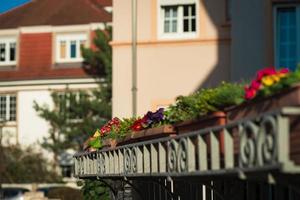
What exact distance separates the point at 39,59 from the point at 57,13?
148 inches

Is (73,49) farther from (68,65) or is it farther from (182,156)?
(182,156)

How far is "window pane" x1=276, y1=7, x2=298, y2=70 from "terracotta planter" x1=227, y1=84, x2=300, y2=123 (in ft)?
47.8

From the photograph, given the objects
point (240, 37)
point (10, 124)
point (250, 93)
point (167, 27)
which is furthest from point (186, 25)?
point (10, 124)

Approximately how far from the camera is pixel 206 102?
6.73 metres

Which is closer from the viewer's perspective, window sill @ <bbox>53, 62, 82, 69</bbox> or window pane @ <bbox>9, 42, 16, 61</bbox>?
window sill @ <bbox>53, 62, 82, 69</bbox>

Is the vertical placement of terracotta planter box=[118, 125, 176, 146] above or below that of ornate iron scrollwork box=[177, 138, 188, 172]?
above

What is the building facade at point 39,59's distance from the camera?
60.0 metres

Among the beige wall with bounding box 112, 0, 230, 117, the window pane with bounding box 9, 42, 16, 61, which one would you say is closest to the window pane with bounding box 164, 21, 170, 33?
the beige wall with bounding box 112, 0, 230, 117

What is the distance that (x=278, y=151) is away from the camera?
466cm

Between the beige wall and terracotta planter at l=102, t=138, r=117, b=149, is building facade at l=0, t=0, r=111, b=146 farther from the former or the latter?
terracotta planter at l=102, t=138, r=117, b=149

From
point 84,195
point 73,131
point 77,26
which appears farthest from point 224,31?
point 77,26

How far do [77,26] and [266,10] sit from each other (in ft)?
132

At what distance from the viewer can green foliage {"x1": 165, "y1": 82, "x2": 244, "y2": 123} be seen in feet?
20.4

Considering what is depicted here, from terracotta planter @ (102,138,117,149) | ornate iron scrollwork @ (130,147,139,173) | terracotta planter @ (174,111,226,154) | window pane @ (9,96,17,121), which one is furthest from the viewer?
window pane @ (9,96,17,121)
